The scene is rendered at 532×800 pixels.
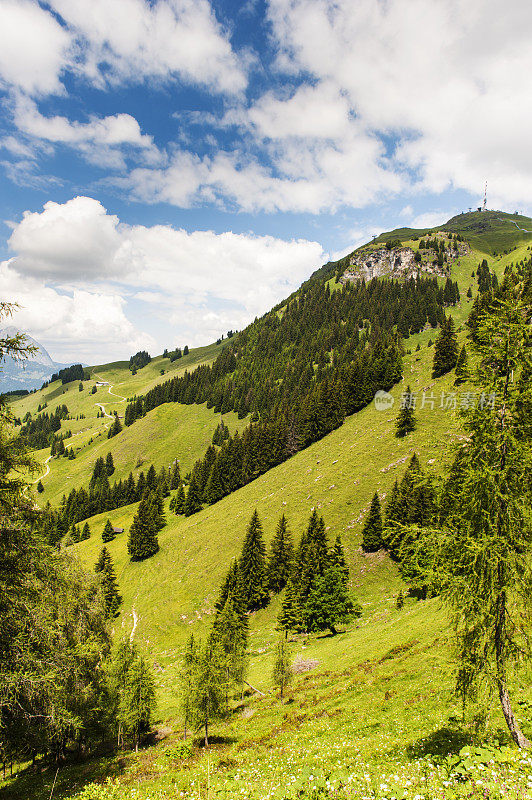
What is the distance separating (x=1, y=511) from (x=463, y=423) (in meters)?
16.4

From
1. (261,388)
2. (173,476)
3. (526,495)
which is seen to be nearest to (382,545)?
(526,495)

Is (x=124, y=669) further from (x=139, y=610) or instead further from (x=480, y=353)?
(x=139, y=610)

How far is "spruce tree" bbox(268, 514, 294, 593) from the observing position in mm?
57969

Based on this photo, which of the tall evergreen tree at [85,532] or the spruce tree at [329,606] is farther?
the tall evergreen tree at [85,532]

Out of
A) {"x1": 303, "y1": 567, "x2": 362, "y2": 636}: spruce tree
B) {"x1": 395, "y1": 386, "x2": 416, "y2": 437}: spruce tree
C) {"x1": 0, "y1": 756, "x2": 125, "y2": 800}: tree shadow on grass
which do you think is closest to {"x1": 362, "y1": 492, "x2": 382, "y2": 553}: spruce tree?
{"x1": 303, "y1": 567, "x2": 362, "y2": 636}: spruce tree

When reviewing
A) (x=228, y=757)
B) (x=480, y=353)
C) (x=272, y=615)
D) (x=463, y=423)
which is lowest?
(x=272, y=615)

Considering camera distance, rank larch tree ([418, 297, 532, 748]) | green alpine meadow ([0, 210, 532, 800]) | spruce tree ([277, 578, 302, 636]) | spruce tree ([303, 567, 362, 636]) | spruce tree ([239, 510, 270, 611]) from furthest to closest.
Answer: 1. spruce tree ([239, 510, 270, 611])
2. spruce tree ([303, 567, 362, 636])
3. spruce tree ([277, 578, 302, 636])
4. green alpine meadow ([0, 210, 532, 800])
5. larch tree ([418, 297, 532, 748])

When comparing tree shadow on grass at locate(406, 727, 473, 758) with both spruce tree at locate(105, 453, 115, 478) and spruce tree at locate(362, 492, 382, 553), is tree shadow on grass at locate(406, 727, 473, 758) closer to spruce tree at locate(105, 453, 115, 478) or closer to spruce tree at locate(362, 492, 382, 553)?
spruce tree at locate(362, 492, 382, 553)

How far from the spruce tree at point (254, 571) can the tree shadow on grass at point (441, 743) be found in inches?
1851

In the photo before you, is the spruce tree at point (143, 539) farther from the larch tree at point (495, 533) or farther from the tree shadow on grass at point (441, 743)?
the larch tree at point (495, 533)

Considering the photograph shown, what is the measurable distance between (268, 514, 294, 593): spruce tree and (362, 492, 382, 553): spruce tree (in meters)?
12.6

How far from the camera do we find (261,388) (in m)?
184
